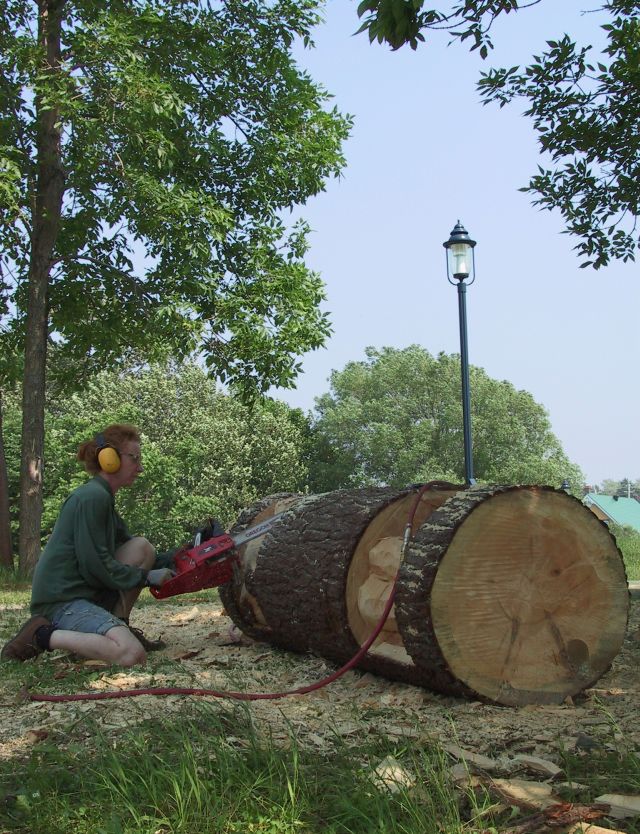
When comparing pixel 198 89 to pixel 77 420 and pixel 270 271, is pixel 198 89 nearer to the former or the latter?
pixel 270 271

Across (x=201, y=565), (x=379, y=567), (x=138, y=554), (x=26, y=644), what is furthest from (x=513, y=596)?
(x=26, y=644)

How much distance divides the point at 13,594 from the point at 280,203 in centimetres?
780

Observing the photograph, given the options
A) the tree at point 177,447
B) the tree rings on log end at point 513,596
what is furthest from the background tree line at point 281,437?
the tree rings on log end at point 513,596

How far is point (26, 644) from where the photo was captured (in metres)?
5.33

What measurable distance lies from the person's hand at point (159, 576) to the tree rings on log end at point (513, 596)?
5.28 feet

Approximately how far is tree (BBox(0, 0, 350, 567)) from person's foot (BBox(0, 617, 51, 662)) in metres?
7.74

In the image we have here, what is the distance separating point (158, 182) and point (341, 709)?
1055cm

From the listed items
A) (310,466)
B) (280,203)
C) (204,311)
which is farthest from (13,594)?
(310,466)

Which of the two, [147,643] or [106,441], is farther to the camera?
[147,643]

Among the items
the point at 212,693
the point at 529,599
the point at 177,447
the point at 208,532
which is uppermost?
the point at 177,447

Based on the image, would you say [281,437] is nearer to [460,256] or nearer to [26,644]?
[460,256]

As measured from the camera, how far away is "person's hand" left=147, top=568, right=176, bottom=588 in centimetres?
529

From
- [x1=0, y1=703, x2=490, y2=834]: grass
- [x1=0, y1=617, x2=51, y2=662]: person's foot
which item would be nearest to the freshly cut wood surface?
[x1=0, y1=703, x2=490, y2=834]: grass

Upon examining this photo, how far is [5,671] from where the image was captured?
Result: 5.08 meters
